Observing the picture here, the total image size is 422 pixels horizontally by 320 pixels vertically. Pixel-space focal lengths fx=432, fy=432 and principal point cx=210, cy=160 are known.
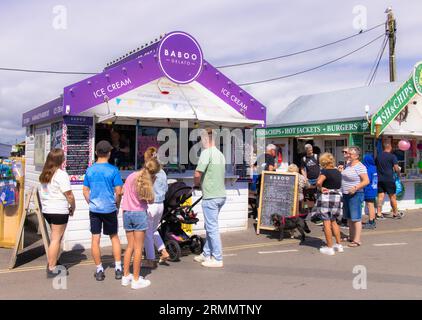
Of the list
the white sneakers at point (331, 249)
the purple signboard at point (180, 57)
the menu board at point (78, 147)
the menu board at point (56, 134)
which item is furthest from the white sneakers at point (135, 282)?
the purple signboard at point (180, 57)

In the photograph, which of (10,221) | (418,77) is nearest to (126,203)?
(10,221)

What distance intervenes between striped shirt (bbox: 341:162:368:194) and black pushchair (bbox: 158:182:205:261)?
110 inches

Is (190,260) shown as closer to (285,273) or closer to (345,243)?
(285,273)

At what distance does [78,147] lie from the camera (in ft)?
24.6

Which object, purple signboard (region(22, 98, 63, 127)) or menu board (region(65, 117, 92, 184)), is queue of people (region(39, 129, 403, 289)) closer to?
menu board (region(65, 117, 92, 184))

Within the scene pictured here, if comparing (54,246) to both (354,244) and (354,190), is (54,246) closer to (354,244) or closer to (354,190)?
(354,190)

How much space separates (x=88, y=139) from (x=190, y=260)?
2834mm

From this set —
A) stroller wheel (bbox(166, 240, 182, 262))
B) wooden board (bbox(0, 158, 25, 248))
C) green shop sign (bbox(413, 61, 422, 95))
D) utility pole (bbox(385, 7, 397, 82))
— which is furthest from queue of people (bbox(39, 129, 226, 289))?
utility pole (bbox(385, 7, 397, 82))

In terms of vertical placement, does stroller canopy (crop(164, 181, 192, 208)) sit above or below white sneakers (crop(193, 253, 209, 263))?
above

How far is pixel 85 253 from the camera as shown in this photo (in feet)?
23.3

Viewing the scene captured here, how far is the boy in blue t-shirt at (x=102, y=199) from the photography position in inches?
214

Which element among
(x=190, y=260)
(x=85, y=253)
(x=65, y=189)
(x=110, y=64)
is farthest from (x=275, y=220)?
(x=110, y=64)

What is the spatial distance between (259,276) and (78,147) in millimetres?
3855

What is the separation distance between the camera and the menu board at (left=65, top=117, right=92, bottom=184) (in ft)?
24.3
